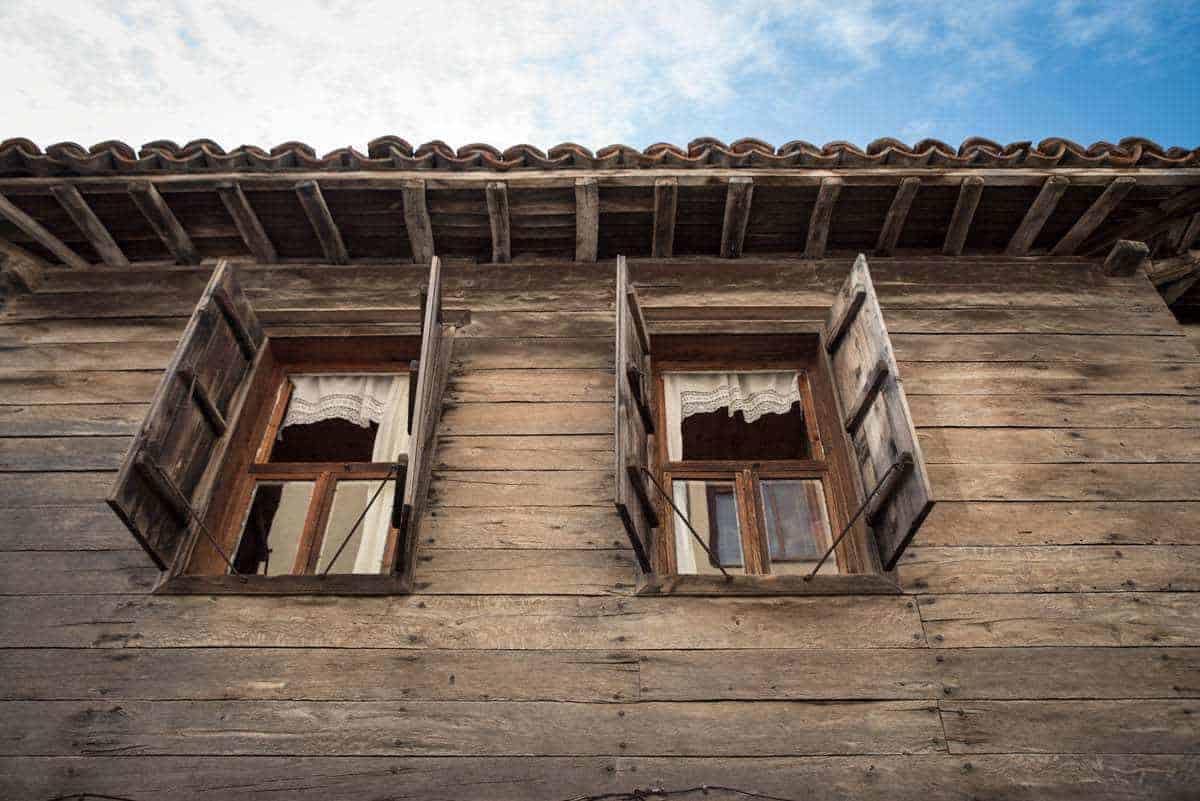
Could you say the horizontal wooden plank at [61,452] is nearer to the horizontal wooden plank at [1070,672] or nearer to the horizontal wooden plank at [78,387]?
the horizontal wooden plank at [78,387]

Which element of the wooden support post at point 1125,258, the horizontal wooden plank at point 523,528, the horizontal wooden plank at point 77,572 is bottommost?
the horizontal wooden plank at point 77,572

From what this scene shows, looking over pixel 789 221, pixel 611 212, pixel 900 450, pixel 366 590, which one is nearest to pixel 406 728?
pixel 366 590

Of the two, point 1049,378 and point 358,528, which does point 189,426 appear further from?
point 1049,378

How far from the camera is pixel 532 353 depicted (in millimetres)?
4773

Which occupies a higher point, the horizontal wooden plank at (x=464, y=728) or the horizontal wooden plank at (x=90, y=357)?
the horizontal wooden plank at (x=90, y=357)

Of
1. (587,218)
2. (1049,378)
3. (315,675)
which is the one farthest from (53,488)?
(1049,378)

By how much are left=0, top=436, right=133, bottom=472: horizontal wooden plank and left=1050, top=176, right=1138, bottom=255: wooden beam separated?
20.2ft

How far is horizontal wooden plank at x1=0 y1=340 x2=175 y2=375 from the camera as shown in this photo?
4.71 m

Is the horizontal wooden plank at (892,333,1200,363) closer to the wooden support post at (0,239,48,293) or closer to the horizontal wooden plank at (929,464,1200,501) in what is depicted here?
the horizontal wooden plank at (929,464,1200,501)

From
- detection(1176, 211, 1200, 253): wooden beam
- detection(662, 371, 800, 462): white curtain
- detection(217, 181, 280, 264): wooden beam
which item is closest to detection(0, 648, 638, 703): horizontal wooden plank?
detection(662, 371, 800, 462): white curtain

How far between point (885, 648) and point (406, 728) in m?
2.07

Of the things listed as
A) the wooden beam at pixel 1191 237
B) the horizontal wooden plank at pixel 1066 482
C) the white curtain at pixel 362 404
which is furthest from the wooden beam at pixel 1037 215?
the white curtain at pixel 362 404

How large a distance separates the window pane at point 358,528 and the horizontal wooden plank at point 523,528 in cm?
26

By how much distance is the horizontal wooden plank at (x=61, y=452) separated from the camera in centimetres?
417
